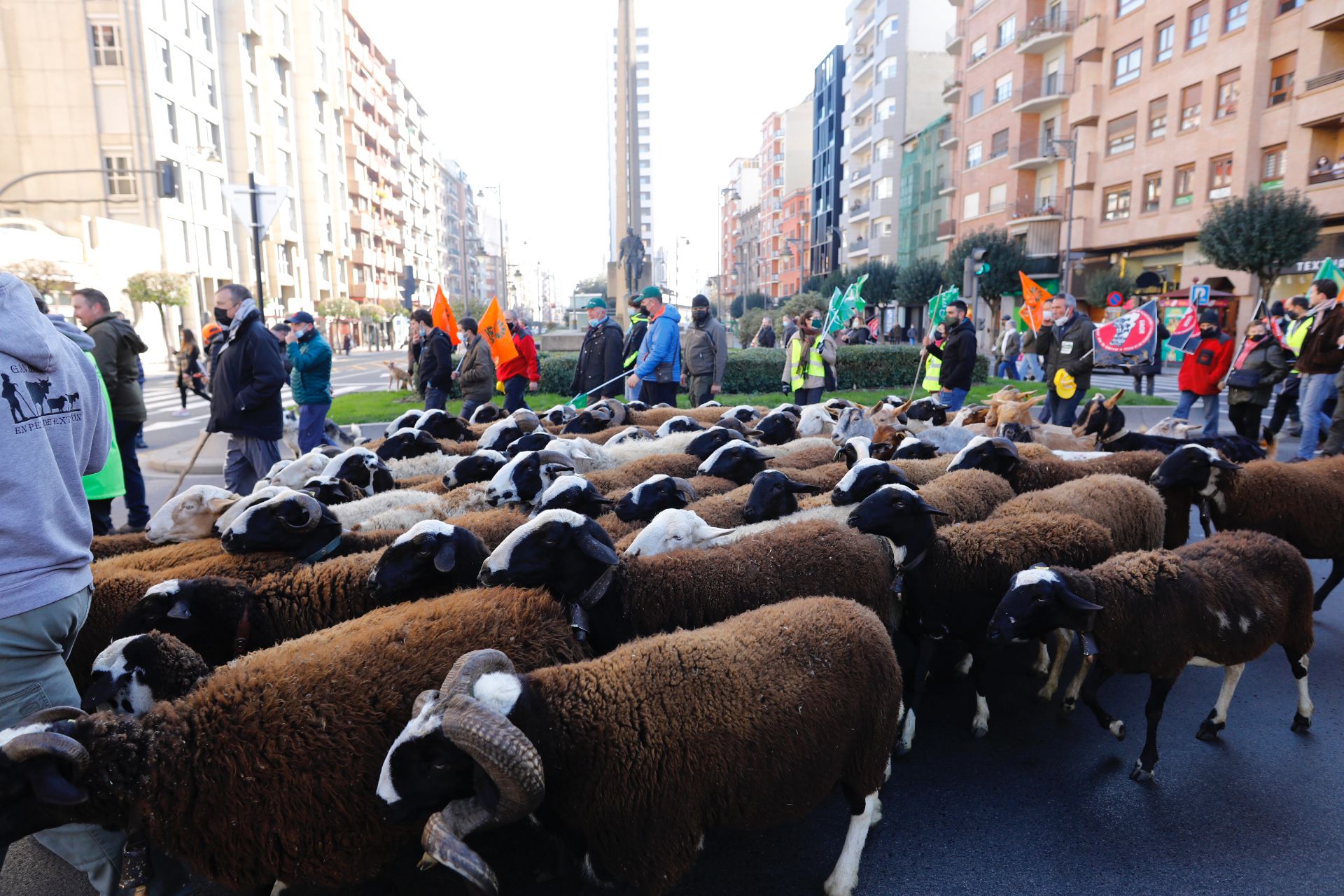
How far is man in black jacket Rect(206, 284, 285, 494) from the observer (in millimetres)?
6680

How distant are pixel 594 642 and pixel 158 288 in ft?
139

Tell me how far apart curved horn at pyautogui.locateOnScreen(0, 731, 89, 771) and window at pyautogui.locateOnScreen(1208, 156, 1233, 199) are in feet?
122

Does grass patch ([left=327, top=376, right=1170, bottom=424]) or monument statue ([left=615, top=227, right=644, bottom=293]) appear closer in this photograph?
grass patch ([left=327, top=376, right=1170, bottom=424])

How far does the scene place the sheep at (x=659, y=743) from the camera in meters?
2.28

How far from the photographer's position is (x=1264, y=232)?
2475 centimetres

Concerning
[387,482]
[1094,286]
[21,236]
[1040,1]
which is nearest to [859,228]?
[1040,1]

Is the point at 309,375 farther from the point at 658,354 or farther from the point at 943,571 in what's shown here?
the point at 943,571

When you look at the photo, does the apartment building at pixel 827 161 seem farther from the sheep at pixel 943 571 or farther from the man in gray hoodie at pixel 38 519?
the man in gray hoodie at pixel 38 519

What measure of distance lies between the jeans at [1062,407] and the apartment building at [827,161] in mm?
67529

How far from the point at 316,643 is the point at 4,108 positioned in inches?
2130

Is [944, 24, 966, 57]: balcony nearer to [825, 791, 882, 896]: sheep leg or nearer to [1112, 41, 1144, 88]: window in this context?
[1112, 41, 1144, 88]: window

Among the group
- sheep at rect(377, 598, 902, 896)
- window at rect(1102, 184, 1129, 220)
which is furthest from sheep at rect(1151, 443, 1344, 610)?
window at rect(1102, 184, 1129, 220)

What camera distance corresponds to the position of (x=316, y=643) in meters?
2.94

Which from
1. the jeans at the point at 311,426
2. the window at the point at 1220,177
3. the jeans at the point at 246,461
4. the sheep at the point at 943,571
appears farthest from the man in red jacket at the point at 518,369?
the window at the point at 1220,177
